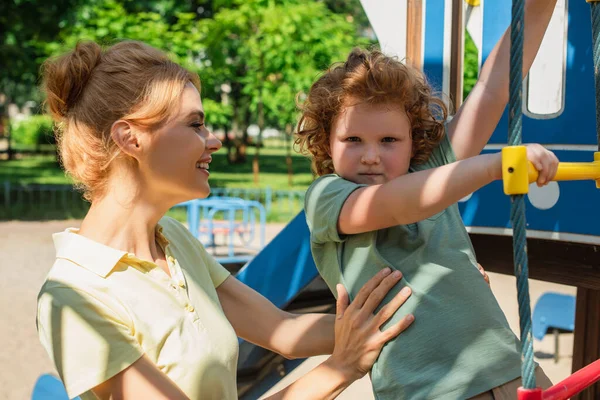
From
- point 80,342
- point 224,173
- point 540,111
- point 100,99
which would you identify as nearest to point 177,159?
point 100,99

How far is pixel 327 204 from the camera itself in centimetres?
173

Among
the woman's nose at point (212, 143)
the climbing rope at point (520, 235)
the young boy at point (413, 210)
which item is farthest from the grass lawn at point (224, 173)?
the climbing rope at point (520, 235)

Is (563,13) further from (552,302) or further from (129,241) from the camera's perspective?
(552,302)

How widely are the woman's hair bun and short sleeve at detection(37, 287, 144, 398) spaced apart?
0.50m

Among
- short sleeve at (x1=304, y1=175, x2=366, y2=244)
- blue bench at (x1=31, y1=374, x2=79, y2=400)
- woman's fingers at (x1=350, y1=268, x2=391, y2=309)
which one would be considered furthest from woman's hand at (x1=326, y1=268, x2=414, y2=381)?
blue bench at (x1=31, y1=374, x2=79, y2=400)

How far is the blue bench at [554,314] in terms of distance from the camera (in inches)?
219

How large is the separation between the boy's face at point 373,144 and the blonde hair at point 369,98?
31mm

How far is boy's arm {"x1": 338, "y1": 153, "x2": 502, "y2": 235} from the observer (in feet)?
4.51

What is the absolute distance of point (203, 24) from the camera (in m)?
14.2

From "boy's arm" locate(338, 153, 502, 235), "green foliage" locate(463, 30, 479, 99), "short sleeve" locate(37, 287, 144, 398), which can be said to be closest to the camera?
"boy's arm" locate(338, 153, 502, 235)

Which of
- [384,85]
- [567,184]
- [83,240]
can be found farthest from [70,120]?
[567,184]

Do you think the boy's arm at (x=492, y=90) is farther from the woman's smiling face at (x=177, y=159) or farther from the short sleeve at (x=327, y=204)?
the woman's smiling face at (x=177, y=159)

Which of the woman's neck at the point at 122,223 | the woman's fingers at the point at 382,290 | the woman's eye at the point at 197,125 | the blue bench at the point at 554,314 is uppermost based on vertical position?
the woman's eye at the point at 197,125

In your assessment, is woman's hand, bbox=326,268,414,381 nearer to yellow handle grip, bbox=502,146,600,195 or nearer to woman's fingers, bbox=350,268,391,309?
woman's fingers, bbox=350,268,391,309
